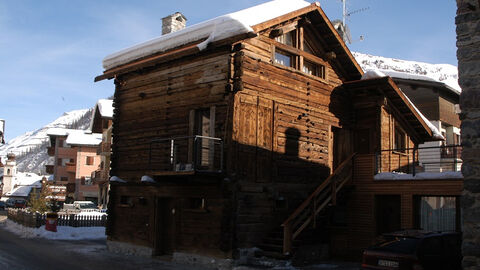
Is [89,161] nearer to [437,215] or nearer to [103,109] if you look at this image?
[103,109]

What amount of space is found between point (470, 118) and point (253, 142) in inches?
340

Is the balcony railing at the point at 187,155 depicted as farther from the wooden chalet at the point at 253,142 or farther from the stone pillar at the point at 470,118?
the stone pillar at the point at 470,118

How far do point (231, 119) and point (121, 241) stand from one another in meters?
8.12

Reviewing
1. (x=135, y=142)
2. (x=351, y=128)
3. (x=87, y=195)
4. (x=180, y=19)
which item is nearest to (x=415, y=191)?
(x=351, y=128)

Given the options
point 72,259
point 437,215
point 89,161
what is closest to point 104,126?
point 89,161

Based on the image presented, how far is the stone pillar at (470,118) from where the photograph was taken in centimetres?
953

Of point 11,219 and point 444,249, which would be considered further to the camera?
point 11,219

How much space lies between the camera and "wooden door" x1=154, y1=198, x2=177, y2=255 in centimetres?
1917

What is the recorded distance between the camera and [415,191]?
58.2ft

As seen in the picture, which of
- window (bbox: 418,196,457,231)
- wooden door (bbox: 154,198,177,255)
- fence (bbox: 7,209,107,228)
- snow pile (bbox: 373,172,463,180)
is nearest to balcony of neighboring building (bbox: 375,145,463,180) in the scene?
snow pile (bbox: 373,172,463,180)

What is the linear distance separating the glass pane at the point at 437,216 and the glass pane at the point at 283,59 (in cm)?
756

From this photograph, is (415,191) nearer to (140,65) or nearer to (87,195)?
(140,65)

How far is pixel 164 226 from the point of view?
19.4 meters

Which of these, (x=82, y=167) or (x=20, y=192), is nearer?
(x=82, y=167)
